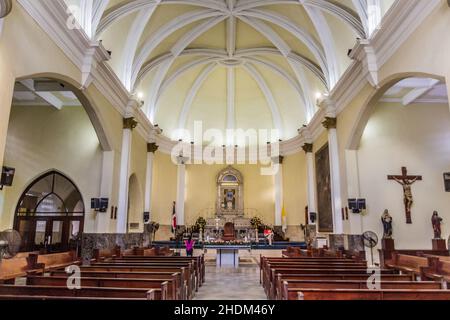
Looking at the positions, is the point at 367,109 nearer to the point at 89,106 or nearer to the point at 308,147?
the point at 308,147

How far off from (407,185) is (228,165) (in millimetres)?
10176

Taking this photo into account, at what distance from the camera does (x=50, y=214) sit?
39.2ft

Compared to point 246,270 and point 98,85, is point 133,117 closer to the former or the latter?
point 98,85

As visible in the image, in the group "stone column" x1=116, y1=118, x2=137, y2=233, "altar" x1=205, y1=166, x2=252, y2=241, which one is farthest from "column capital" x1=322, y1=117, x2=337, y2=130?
"altar" x1=205, y1=166, x2=252, y2=241

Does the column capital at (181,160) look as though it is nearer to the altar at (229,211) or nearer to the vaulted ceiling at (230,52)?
the vaulted ceiling at (230,52)

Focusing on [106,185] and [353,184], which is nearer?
[353,184]

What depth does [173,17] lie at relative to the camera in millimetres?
12750

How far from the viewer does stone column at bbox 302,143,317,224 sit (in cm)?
1561

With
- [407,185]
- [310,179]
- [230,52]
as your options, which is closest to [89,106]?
[230,52]

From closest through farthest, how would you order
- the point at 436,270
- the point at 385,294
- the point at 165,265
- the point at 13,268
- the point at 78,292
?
the point at 385,294 < the point at 78,292 < the point at 13,268 < the point at 436,270 < the point at 165,265

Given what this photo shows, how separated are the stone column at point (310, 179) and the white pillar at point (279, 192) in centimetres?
249
